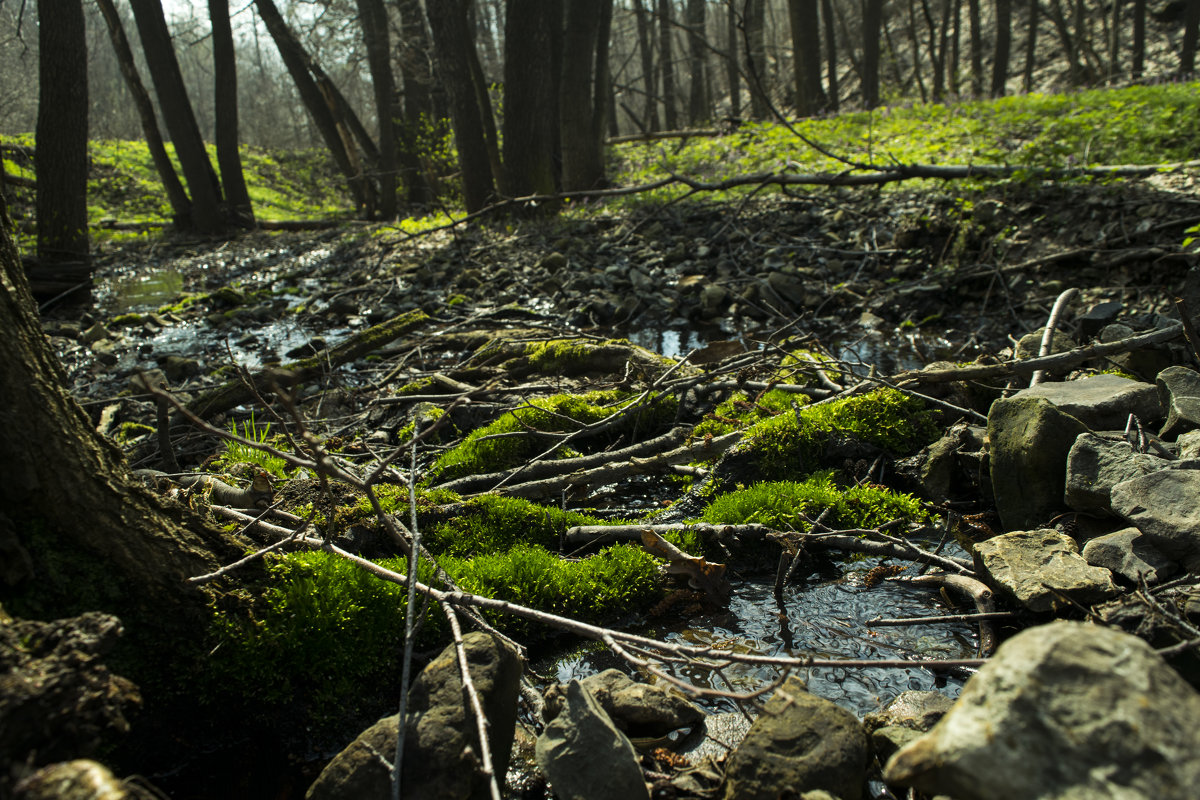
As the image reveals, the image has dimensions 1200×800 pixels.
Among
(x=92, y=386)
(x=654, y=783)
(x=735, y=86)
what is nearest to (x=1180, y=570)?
(x=654, y=783)

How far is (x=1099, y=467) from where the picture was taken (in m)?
2.89

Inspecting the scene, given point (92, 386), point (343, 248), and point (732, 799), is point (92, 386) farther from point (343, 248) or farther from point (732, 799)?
point (343, 248)

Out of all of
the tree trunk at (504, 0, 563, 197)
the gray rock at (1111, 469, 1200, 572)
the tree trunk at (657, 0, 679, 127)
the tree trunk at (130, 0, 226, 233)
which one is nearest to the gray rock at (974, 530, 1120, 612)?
the gray rock at (1111, 469, 1200, 572)

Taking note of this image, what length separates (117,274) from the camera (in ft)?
46.7

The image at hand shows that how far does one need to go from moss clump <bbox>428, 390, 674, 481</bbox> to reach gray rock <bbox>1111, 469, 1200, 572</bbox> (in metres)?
2.49

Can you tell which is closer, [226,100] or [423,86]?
[226,100]

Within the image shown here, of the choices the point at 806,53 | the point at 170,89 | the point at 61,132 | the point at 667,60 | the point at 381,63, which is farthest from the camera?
the point at 667,60

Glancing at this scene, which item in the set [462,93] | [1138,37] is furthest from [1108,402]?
[1138,37]

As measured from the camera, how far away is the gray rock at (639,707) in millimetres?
2271

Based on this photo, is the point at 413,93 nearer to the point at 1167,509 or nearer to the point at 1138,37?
the point at 1167,509

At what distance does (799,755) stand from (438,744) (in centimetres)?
97

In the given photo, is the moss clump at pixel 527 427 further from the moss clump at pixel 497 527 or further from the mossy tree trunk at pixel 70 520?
the mossy tree trunk at pixel 70 520

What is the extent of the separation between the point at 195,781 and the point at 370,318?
6.90m

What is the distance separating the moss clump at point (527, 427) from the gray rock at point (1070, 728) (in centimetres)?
281
